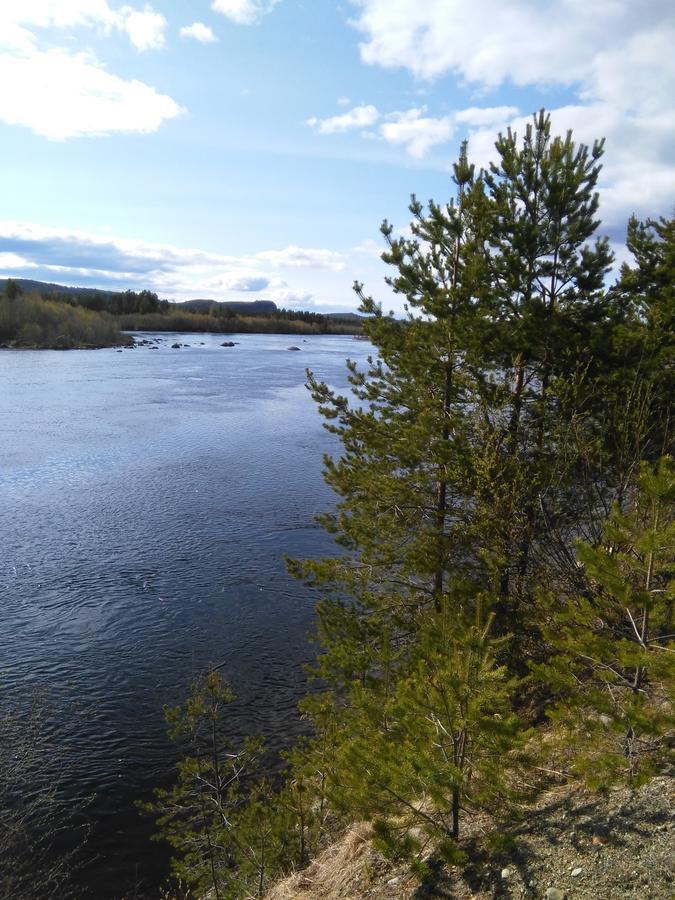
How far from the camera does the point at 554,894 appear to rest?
17.0 feet

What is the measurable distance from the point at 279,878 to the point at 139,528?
17.1m

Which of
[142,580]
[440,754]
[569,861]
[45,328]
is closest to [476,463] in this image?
[440,754]

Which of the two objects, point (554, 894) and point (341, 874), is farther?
point (341, 874)

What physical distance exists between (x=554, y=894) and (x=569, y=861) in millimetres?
378

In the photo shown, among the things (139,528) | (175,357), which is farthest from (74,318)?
(139,528)

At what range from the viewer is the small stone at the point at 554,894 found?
5168mm

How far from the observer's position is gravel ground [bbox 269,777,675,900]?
510 centimetres

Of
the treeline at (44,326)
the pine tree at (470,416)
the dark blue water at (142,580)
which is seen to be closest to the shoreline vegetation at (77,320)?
the treeline at (44,326)

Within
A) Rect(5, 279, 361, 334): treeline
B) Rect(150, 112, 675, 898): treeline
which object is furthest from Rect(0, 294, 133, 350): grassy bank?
Rect(150, 112, 675, 898): treeline

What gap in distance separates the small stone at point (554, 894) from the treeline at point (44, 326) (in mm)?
101840

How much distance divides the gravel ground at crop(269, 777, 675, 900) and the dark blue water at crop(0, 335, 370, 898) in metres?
5.85

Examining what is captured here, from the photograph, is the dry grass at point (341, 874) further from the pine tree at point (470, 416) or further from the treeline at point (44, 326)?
the treeline at point (44, 326)

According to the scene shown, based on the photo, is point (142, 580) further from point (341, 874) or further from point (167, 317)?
point (167, 317)

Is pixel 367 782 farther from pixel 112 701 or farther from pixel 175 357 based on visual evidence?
pixel 175 357
